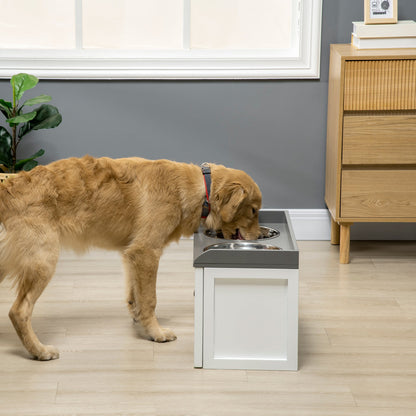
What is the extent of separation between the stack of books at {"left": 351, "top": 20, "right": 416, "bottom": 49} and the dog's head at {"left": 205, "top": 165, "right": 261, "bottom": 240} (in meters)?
1.47

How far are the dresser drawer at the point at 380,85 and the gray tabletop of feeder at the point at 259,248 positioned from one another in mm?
992

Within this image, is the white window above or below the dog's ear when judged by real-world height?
above

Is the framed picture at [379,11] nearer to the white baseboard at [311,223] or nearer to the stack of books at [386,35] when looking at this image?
the stack of books at [386,35]

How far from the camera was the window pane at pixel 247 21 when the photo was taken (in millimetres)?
4355

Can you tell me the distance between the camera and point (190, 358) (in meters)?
2.70

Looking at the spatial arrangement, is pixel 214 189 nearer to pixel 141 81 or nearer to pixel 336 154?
pixel 336 154

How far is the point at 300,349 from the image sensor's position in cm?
279

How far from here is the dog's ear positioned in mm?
2740

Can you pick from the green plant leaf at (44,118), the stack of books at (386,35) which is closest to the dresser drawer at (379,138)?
A: the stack of books at (386,35)

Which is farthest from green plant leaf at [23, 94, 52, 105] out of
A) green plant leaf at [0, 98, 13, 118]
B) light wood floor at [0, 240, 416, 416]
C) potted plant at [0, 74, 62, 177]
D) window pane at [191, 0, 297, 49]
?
window pane at [191, 0, 297, 49]

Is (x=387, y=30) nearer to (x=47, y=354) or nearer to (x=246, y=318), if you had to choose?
(x=246, y=318)

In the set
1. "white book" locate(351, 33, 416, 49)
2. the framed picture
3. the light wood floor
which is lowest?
the light wood floor

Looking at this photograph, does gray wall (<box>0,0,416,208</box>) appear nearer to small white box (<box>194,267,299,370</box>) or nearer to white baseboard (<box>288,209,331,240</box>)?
white baseboard (<box>288,209,331,240</box>)

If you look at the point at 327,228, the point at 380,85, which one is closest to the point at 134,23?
the point at 380,85
